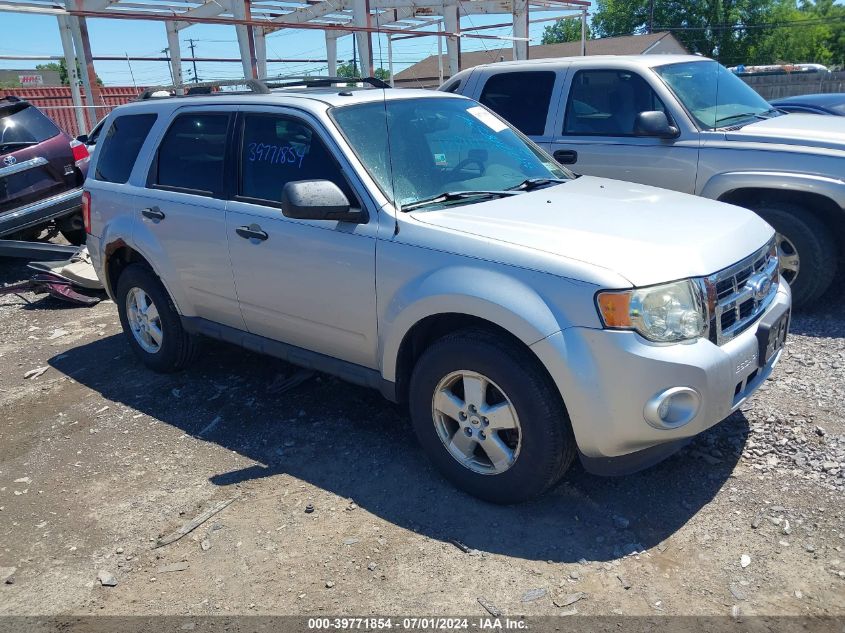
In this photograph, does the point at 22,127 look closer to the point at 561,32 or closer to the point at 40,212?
the point at 40,212

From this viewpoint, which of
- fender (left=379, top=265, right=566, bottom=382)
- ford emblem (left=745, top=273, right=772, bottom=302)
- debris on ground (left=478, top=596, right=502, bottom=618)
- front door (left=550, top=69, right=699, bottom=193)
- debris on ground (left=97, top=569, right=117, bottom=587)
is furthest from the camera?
front door (left=550, top=69, right=699, bottom=193)

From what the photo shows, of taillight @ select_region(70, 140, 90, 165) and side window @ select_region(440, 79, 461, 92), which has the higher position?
side window @ select_region(440, 79, 461, 92)

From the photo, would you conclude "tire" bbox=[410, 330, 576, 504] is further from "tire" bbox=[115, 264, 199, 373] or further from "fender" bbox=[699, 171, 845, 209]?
"fender" bbox=[699, 171, 845, 209]

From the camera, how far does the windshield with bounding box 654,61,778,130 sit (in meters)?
6.05

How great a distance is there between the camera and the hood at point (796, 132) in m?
5.45

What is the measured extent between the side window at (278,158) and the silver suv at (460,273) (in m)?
0.01

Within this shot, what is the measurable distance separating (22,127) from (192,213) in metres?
4.93

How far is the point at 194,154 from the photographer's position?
4816 mm

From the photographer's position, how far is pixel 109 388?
539cm

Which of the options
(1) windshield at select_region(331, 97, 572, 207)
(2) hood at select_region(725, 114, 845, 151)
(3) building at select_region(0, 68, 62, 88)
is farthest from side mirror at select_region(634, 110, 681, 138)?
(3) building at select_region(0, 68, 62, 88)

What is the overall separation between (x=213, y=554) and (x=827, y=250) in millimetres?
4726

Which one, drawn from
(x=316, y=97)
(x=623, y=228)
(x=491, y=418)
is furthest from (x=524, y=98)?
(x=491, y=418)

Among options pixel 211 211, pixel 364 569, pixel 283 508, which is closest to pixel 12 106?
pixel 211 211

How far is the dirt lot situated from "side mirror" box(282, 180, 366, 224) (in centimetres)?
136
